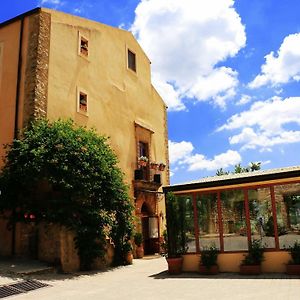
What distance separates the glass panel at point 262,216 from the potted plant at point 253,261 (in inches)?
11.8

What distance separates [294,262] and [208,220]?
110 inches

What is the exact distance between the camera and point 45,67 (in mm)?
14711

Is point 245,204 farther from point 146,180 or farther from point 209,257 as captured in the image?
point 146,180

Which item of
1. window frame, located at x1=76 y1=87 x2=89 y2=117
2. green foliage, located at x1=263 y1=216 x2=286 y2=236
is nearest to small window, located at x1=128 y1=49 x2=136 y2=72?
window frame, located at x1=76 y1=87 x2=89 y2=117

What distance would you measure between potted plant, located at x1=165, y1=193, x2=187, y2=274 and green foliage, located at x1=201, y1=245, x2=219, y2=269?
826 millimetres

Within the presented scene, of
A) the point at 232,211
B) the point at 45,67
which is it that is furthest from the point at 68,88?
the point at 232,211

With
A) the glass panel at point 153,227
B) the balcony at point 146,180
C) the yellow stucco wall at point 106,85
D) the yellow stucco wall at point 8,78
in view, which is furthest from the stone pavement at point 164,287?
the glass panel at point 153,227

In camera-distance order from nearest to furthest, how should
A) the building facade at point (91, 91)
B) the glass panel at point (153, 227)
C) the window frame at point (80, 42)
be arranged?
the building facade at point (91, 91) < the window frame at point (80, 42) < the glass panel at point (153, 227)

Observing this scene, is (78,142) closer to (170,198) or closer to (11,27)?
(170,198)

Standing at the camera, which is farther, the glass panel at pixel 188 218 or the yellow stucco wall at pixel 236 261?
the glass panel at pixel 188 218

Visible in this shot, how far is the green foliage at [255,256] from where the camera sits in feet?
35.1

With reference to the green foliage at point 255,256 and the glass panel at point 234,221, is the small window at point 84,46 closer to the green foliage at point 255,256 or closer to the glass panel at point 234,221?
the glass panel at point 234,221

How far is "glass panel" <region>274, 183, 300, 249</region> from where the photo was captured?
10773 mm

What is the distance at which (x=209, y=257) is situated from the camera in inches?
445
